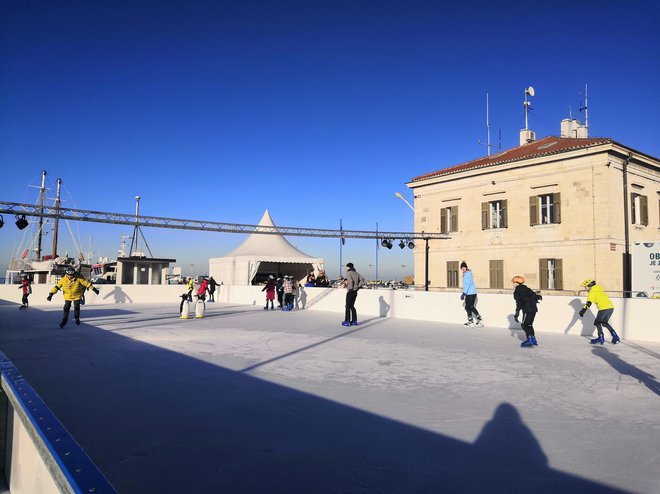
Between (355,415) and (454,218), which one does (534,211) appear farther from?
(355,415)

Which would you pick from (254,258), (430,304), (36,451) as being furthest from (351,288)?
(254,258)

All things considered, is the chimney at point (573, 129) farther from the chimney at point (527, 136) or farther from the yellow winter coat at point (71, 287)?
the yellow winter coat at point (71, 287)

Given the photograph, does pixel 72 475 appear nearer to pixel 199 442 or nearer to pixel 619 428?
pixel 199 442

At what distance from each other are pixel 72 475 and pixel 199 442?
92.3 inches

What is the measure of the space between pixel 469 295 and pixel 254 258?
19.1m

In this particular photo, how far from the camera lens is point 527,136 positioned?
29.8 m

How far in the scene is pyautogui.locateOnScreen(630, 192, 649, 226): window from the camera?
21.9 m

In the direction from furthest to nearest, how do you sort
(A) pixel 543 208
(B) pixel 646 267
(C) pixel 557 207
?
(A) pixel 543 208
(C) pixel 557 207
(B) pixel 646 267

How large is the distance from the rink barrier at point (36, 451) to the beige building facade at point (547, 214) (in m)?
21.3

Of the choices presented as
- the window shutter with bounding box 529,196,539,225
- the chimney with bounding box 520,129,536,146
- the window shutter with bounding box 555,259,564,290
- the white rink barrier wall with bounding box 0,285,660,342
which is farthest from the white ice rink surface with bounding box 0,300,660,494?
the chimney with bounding box 520,129,536,146

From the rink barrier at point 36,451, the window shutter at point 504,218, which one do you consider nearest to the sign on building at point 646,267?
the window shutter at point 504,218

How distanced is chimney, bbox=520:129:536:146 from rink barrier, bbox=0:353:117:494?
31626mm

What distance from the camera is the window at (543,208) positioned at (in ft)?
73.3

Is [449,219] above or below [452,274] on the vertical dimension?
above
